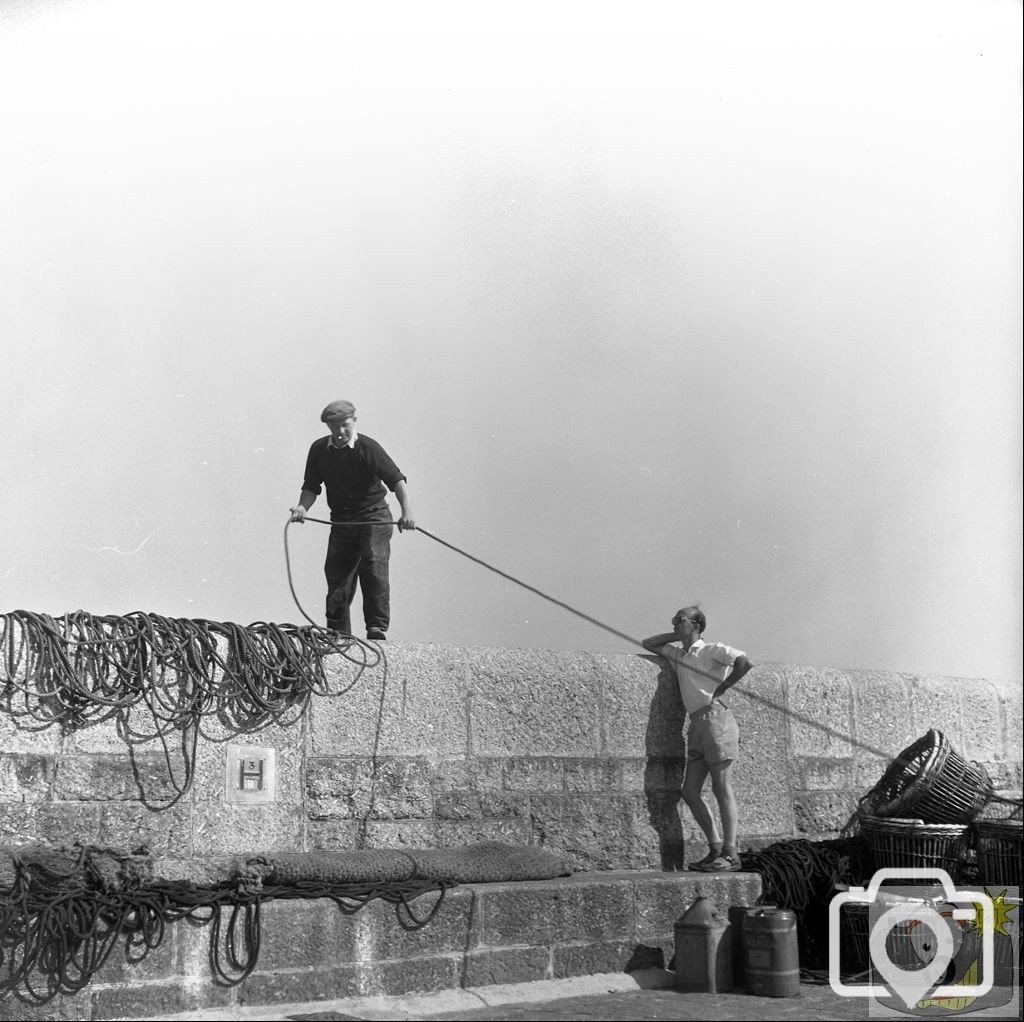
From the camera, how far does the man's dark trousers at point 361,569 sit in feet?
24.5

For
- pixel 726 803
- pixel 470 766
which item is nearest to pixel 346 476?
pixel 470 766

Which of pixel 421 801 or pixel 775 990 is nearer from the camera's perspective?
pixel 775 990

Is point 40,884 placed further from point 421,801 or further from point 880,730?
point 880,730

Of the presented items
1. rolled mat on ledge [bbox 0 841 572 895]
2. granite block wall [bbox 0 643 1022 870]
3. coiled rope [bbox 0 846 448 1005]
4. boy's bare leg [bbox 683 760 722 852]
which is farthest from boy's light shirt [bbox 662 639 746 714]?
coiled rope [bbox 0 846 448 1005]

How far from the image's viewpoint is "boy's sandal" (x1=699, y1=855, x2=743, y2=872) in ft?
23.7

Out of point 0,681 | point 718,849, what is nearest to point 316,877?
point 0,681

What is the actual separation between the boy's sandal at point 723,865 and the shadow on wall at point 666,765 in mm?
277

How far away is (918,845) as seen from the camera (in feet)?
25.0

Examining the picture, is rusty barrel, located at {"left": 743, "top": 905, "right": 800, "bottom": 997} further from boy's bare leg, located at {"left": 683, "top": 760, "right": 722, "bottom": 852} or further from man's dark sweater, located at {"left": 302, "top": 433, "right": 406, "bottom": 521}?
man's dark sweater, located at {"left": 302, "top": 433, "right": 406, "bottom": 521}

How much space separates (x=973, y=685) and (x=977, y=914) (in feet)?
10.6

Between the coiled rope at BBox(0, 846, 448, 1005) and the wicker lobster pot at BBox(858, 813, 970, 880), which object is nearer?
the coiled rope at BBox(0, 846, 448, 1005)

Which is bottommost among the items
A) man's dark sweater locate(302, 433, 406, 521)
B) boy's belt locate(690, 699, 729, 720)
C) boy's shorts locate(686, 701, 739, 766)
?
boy's shorts locate(686, 701, 739, 766)

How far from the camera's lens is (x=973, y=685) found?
9828 millimetres

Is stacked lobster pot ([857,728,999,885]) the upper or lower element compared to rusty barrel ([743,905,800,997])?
upper
